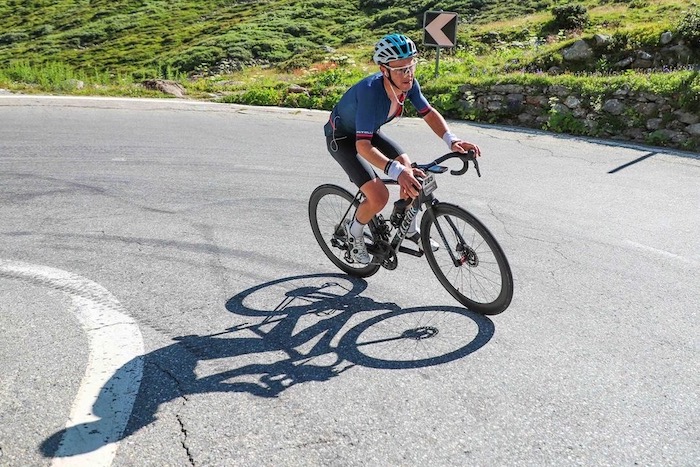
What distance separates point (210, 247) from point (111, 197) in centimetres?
226

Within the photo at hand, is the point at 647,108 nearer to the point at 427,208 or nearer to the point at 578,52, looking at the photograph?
the point at 578,52

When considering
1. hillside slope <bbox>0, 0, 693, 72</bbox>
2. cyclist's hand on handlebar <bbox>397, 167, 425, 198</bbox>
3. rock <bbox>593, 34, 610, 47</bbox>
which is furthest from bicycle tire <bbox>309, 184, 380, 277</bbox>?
→ hillside slope <bbox>0, 0, 693, 72</bbox>

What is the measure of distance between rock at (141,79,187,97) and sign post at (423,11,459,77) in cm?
627

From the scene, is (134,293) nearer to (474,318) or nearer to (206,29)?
(474,318)

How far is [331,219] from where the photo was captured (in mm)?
6016

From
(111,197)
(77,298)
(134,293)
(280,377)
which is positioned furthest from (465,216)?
(111,197)

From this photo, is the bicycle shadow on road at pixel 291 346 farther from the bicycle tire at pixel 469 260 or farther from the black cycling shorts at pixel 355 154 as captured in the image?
the black cycling shorts at pixel 355 154

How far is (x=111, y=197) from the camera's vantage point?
25.8 ft

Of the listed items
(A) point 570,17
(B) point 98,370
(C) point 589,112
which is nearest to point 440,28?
(C) point 589,112

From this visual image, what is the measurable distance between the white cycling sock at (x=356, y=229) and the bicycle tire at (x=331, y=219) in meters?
0.24

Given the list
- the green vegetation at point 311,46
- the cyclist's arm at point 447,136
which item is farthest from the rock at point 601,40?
the cyclist's arm at point 447,136

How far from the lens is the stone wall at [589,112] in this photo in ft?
36.3

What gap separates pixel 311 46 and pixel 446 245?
117ft

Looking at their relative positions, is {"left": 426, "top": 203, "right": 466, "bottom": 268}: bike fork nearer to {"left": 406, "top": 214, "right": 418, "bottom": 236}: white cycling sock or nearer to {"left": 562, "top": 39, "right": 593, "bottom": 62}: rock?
{"left": 406, "top": 214, "right": 418, "bottom": 236}: white cycling sock
